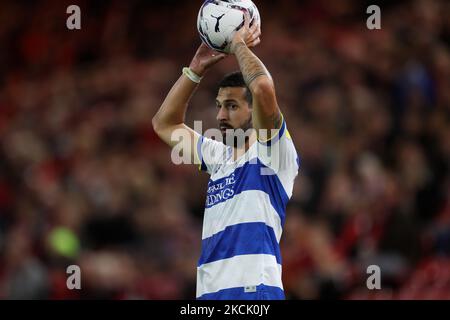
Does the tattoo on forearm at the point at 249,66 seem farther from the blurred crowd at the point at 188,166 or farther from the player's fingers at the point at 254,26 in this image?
the blurred crowd at the point at 188,166

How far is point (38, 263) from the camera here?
9.14m

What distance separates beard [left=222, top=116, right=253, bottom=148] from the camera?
5312 millimetres

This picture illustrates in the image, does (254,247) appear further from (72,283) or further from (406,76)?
(406,76)

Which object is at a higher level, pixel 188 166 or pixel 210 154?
pixel 188 166

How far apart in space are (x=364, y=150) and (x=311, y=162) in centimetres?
58

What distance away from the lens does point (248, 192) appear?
200 inches

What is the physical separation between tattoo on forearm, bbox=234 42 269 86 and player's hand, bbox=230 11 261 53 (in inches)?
4.7

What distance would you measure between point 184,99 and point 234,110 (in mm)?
557

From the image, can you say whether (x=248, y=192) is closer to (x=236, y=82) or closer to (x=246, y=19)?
(x=236, y=82)

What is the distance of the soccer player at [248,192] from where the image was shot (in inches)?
197

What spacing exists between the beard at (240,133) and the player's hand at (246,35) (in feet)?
1.38

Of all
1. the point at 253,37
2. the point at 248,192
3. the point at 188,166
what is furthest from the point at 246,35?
the point at 188,166

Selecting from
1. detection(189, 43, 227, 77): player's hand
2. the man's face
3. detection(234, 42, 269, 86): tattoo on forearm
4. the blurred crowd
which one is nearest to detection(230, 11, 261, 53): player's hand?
detection(234, 42, 269, 86): tattoo on forearm

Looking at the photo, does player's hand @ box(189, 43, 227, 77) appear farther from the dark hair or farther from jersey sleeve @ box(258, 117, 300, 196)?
jersey sleeve @ box(258, 117, 300, 196)
